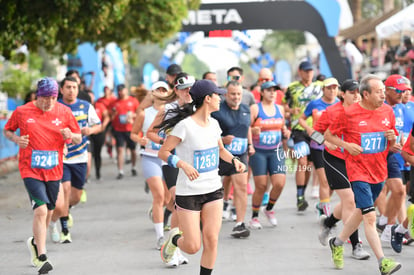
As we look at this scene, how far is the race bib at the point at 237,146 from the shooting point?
9734 millimetres

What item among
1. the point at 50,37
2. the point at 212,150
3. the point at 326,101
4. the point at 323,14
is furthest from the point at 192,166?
the point at 323,14

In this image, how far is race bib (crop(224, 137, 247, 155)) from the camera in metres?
9.73

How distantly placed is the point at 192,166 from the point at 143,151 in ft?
9.54

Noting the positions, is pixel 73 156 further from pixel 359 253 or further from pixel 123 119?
pixel 123 119

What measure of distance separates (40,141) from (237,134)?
2.75 metres

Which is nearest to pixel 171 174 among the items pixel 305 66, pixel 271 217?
pixel 271 217

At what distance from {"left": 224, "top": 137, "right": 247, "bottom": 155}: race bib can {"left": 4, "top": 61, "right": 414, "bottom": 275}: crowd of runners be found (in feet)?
0.04

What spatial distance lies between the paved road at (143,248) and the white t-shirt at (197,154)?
1387 millimetres

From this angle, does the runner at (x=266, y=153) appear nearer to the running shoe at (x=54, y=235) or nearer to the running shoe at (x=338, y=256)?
the running shoe at (x=54, y=235)

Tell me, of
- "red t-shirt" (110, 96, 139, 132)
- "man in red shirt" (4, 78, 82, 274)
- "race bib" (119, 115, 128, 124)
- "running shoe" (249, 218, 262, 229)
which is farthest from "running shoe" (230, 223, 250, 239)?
"race bib" (119, 115, 128, 124)

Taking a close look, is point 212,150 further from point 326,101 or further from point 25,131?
point 326,101

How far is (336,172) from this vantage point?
27.1ft

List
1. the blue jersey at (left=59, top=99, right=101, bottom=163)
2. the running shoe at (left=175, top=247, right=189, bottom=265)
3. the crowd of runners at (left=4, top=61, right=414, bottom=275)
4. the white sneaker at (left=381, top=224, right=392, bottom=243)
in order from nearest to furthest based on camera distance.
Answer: the crowd of runners at (left=4, top=61, right=414, bottom=275) → the running shoe at (left=175, top=247, right=189, bottom=265) → the white sneaker at (left=381, top=224, right=392, bottom=243) → the blue jersey at (left=59, top=99, right=101, bottom=163)

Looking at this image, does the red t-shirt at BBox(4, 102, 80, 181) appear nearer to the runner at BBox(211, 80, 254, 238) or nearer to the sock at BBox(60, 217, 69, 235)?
the sock at BBox(60, 217, 69, 235)
